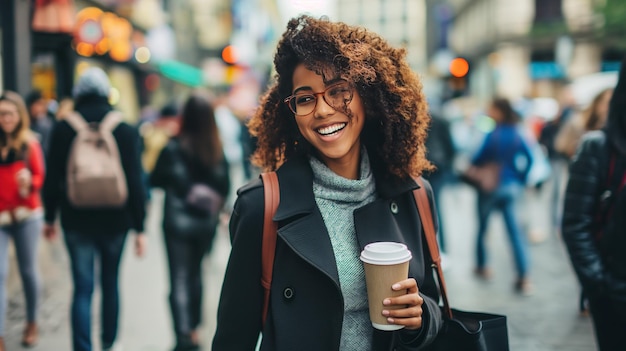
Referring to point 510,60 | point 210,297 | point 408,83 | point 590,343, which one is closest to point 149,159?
point 210,297

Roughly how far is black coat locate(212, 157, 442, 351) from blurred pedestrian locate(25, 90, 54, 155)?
869cm

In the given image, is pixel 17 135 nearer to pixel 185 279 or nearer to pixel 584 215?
pixel 185 279

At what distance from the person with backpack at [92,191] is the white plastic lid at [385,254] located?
124 inches

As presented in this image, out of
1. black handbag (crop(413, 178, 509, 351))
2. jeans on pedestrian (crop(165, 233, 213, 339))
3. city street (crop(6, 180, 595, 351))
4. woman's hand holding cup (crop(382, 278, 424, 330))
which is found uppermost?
woman's hand holding cup (crop(382, 278, 424, 330))

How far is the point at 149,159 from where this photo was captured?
944 cm

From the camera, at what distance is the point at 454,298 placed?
631cm

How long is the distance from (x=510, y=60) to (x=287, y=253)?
138ft

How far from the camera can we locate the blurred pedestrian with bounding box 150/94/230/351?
16.7 ft

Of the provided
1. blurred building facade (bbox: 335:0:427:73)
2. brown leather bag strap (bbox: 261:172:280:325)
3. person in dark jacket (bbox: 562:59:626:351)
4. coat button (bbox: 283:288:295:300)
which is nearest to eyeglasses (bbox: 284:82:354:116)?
brown leather bag strap (bbox: 261:172:280:325)

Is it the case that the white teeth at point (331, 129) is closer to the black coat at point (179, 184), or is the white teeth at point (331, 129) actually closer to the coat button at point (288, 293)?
the coat button at point (288, 293)

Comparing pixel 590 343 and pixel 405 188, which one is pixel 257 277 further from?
pixel 590 343

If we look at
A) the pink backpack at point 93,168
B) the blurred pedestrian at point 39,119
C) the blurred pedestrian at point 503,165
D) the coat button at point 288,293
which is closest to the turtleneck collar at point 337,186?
the coat button at point 288,293

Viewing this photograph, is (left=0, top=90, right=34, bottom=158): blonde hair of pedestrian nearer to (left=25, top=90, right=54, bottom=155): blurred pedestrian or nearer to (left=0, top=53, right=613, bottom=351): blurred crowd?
(left=0, top=53, right=613, bottom=351): blurred crowd

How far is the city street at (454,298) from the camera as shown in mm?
5238
